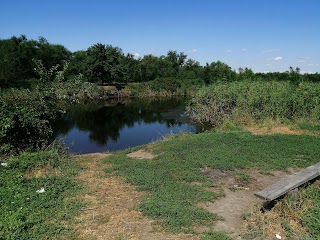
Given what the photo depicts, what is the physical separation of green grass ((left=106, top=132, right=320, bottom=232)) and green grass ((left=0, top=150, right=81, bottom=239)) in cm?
131

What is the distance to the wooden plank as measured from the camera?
17.8 feet

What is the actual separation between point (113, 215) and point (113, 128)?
17.6m

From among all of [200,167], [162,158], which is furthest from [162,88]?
[200,167]

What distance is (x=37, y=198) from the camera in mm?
5809

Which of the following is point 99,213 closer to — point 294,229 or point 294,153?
point 294,229

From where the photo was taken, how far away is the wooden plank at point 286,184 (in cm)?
544

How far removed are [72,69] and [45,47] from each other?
6250mm

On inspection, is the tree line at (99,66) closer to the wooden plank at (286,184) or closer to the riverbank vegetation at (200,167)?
the riverbank vegetation at (200,167)

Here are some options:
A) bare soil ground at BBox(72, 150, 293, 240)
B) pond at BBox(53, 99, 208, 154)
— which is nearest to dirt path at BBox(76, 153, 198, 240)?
bare soil ground at BBox(72, 150, 293, 240)

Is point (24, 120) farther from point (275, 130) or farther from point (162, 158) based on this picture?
point (275, 130)

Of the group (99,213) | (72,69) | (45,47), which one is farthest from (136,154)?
(45,47)

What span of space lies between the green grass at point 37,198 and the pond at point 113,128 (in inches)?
242

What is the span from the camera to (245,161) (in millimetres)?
8602

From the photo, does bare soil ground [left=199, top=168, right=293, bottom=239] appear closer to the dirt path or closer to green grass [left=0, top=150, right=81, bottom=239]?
the dirt path
